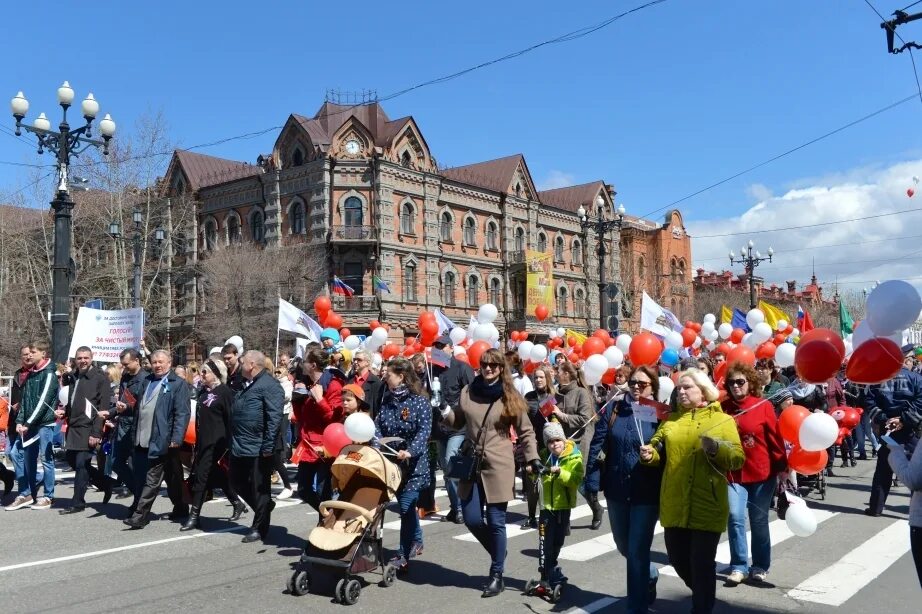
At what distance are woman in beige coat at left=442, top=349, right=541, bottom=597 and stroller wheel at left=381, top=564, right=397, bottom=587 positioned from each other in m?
0.82

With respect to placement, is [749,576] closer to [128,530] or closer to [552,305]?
[128,530]

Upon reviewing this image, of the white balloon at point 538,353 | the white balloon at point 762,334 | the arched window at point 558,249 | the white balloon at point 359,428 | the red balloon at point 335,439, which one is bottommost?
the red balloon at point 335,439

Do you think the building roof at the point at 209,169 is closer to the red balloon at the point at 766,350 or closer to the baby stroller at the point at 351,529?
the red balloon at the point at 766,350

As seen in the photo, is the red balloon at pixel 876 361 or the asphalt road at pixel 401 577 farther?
the asphalt road at pixel 401 577

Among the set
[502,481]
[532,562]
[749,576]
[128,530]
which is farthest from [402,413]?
[128,530]

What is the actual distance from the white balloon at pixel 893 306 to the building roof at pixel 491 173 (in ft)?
133

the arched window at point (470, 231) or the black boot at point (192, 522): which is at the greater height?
the arched window at point (470, 231)

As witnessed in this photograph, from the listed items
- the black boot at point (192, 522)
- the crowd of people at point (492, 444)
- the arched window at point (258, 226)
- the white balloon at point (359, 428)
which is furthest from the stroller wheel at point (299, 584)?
the arched window at point (258, 226)

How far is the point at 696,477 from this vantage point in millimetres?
4992

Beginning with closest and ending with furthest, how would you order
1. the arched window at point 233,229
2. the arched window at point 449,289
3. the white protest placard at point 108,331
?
1. the white protest placard at point 108,331
2. the arched window at point 233,229
3. the arched window at point 449,289

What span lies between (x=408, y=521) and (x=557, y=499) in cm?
150

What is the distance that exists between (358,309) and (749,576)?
32622 millimetres

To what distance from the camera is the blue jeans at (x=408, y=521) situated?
6605 mm

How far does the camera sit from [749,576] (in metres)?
6.59
